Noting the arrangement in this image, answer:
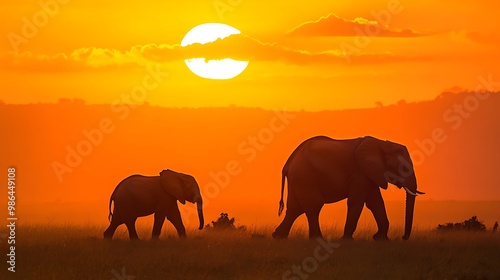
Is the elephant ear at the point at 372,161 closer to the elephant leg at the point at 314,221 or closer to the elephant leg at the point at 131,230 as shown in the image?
the elephant leg at the point at 314,221

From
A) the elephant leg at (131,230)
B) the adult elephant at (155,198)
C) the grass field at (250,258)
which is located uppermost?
the adult elephant at (155,198)

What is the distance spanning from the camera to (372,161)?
3344 centimetres

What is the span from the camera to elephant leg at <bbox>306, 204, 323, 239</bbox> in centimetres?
3367

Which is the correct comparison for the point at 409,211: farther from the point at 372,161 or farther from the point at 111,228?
the point at 111,228

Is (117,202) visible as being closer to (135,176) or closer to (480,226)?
(135,176)

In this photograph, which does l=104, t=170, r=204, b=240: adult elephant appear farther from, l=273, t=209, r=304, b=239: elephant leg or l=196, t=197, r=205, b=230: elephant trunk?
l=273, t=209, r=304, b=239: elephant leg

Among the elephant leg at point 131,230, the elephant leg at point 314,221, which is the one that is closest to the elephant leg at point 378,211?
the elephant leg at point 314,221

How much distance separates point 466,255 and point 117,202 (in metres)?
12.0

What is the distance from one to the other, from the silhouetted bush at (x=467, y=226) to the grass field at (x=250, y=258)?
3.25 meters

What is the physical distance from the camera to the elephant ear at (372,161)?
33.4 m

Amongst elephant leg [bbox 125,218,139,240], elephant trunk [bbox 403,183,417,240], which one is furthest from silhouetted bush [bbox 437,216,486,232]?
elephant leg [bbox 125,218,139,240]

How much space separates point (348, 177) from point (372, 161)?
103 centimetres

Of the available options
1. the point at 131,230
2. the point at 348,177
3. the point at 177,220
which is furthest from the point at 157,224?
the point at 348,177

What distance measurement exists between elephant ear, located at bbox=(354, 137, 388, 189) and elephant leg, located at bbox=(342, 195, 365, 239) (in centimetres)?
75
